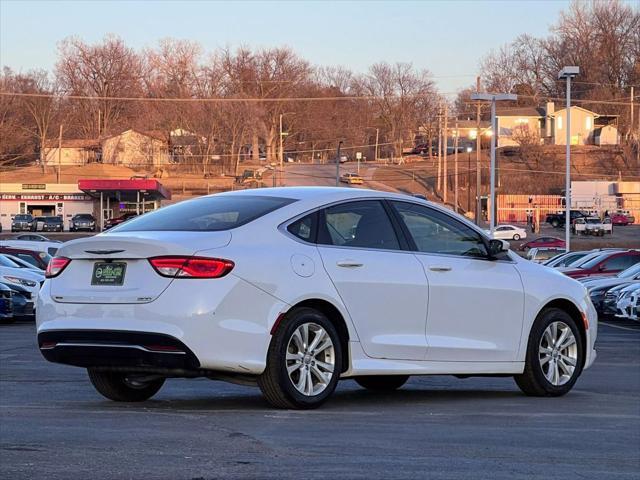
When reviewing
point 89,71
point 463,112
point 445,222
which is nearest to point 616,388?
point 445,222

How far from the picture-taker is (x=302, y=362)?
784 centimetres

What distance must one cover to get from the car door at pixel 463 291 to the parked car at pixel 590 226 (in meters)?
70.3

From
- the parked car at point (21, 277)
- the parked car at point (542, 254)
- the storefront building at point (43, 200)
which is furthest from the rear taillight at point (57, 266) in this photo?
the storefront building at point (43, 200)

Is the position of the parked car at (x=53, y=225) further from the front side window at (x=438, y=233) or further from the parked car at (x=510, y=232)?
the front side window at (x=438, y=233)

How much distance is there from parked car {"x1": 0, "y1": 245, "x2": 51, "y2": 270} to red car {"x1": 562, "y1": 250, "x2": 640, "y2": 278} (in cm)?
1373

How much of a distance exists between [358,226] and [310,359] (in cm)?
124

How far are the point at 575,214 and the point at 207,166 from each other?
31.5 m

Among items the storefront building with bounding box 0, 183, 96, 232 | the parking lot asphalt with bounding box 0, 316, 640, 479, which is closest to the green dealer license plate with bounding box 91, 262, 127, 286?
the parking lot asphalt with bounding box 0, 316, 640, 479

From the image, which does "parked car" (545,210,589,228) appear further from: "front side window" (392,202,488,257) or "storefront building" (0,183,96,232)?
"front side window" (392,202,488,257)

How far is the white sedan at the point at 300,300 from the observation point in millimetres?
7480

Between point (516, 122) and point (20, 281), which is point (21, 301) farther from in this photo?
point (516, 122)

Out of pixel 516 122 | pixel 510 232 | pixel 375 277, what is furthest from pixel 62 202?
pixel 375 277

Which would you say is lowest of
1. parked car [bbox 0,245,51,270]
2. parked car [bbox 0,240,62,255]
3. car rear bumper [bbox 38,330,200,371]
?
parked car [bbox 0,245,51,270]

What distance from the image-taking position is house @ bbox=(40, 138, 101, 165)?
356ft
